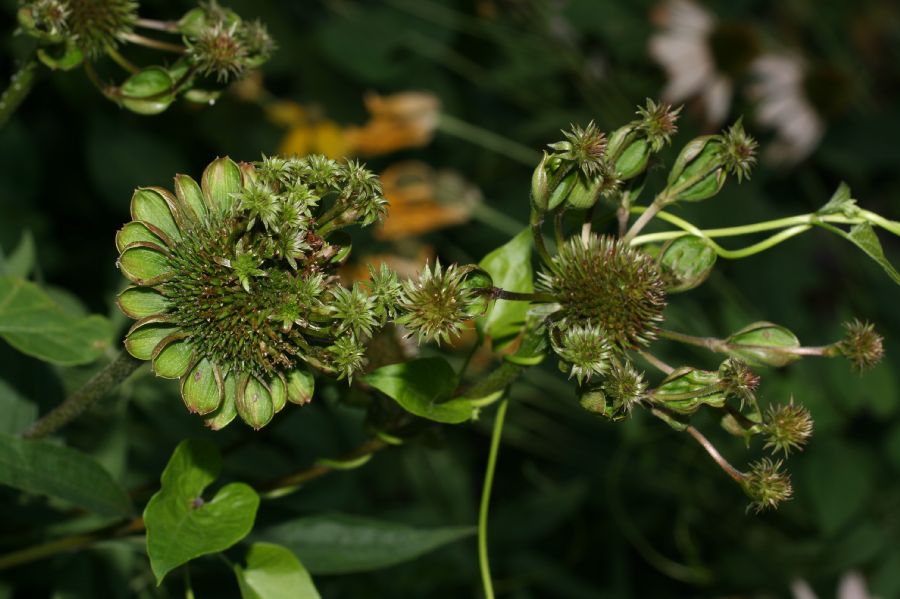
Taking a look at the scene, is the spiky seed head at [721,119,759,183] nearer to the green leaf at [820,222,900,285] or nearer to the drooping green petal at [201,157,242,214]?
the green leaf at [820,222,900,285]

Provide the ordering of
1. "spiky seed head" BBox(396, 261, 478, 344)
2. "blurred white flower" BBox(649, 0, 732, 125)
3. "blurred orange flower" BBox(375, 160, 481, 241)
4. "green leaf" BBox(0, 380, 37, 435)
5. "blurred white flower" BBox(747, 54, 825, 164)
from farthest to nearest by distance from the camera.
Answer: "blurred white flower" BBox(747, 54, 825, 164)
"blurred white flower" BBox(649, 0, 732, 125)
"blurred orange flower" BBox(375, 160, 481, 241)
"green leaf" BBox(0, 380, 37, 435)
"spiky seed head" BBox(396, 261, 478, 344)

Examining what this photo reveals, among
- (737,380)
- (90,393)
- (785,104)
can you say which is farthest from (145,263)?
(785,104)

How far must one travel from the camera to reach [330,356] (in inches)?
22.7

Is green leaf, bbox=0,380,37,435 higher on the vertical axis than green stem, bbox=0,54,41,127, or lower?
lower

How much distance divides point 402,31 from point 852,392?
0.93m

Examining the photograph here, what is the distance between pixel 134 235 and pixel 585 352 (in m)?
0.27

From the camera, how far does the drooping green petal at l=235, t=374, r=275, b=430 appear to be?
1.92ft

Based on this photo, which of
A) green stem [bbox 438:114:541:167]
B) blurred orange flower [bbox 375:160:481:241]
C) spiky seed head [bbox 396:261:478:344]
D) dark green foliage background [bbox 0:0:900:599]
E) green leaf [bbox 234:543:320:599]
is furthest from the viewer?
blurred orange flower [bbox 375:160:481:241]

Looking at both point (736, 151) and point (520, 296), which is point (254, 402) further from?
point (736, 151)

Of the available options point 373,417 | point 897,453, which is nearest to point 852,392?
point 897,453

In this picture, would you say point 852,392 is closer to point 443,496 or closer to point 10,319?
point 443,496

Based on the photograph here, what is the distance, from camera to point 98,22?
0.75m

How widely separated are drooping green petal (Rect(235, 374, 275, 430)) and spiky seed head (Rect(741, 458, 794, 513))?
0.28 m

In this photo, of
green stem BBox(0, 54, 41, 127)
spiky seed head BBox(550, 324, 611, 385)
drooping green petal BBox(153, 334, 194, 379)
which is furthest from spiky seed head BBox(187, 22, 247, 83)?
spiky seed head BBox(550, 324, 611, 385)
